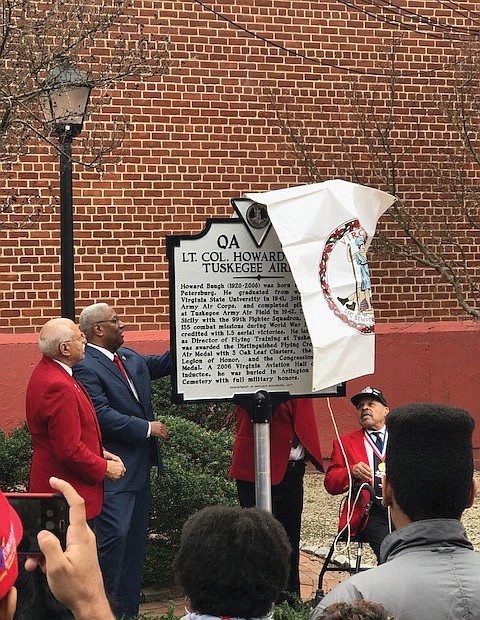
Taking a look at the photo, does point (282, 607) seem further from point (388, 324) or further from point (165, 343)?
point (388, 324)

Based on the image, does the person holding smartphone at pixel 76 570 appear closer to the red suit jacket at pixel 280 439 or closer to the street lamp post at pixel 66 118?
the red suit jacket at pixel 280 439

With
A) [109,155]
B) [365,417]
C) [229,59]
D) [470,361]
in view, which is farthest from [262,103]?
[365,417]

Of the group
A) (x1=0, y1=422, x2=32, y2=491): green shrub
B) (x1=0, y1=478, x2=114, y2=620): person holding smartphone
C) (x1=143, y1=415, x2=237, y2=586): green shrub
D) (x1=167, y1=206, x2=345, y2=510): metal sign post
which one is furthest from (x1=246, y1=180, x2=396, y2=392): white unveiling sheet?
(x1=0, y1=478, x2=114, y2=620): person holding smartphone

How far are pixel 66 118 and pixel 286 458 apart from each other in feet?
9.96

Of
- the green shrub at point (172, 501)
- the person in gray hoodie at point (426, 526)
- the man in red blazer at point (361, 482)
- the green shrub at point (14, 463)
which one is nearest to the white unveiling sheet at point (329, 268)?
the man in red blazer at point (361, 482)

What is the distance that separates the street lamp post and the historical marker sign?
1993 millimetres

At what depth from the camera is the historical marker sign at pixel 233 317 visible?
5.66m

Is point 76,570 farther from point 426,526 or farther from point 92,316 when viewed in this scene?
point 92,316

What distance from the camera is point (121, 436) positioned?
6375 millimetres

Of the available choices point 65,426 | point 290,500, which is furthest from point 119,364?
point 290,500

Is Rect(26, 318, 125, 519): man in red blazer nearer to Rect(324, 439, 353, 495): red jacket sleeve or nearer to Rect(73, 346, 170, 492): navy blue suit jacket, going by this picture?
Rect(73, 346, 170, 492): navy blue suit jacket

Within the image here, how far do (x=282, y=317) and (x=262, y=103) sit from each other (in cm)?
752

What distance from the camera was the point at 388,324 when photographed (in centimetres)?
1323

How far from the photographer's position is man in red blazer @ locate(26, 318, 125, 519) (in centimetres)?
575
